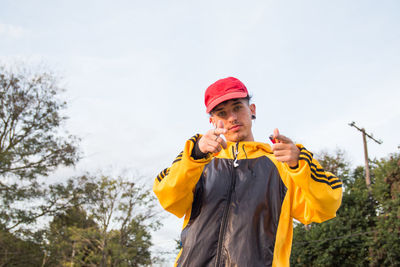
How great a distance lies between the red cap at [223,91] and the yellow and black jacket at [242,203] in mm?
399

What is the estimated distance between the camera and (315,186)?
6.18 feet

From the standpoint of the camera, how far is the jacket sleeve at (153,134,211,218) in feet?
6.64

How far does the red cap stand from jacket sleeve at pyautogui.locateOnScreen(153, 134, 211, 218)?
382 millimetres

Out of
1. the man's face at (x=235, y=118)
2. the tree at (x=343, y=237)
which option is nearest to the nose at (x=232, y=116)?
the man's face at (x=235, y=118)

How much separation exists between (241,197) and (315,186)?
46 centimetres

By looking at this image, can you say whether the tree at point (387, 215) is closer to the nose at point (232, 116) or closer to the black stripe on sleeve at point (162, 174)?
the nose at point (232, 116)

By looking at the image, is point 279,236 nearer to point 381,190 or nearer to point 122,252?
point 381,190

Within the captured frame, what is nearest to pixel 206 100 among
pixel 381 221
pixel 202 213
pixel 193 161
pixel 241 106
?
pixel 241 106

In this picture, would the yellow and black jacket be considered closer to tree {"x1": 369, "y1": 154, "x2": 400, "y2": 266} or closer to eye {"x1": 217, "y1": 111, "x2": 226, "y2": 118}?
eye {"x1": 217, "y1": 111, "x2": 226, "y2": 118}

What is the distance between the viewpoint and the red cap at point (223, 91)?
2385 millimetres

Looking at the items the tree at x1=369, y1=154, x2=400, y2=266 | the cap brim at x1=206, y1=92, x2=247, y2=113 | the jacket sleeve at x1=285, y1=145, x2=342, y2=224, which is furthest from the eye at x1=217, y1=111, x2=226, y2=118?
the tree at x1=369, y1=154, x2=400, y2=266

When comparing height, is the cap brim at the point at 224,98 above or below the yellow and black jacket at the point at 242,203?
above

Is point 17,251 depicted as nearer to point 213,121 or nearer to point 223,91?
point 213,121

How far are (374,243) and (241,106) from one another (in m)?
13.5
